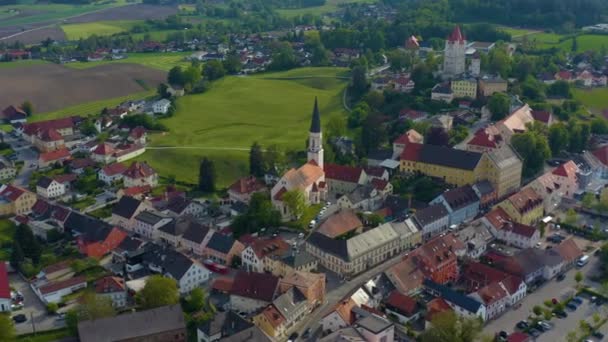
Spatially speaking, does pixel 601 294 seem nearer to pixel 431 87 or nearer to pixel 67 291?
pixel 67 291

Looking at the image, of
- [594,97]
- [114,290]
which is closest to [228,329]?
[114,290]

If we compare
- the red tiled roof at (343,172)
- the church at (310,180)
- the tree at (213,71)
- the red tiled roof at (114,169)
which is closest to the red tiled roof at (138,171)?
the red tiled roof at (114,169)

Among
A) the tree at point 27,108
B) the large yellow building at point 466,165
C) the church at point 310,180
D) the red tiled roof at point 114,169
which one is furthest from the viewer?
the tree at point 27,108

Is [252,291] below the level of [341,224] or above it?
above

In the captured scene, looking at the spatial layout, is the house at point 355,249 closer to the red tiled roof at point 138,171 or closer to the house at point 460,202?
the house at point 460,202

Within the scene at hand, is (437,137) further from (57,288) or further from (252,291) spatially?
(57,288)

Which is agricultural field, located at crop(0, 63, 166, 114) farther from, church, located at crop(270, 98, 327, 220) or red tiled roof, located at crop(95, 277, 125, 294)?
red tiled roof, located at crop(95, 277, 125, 294)
